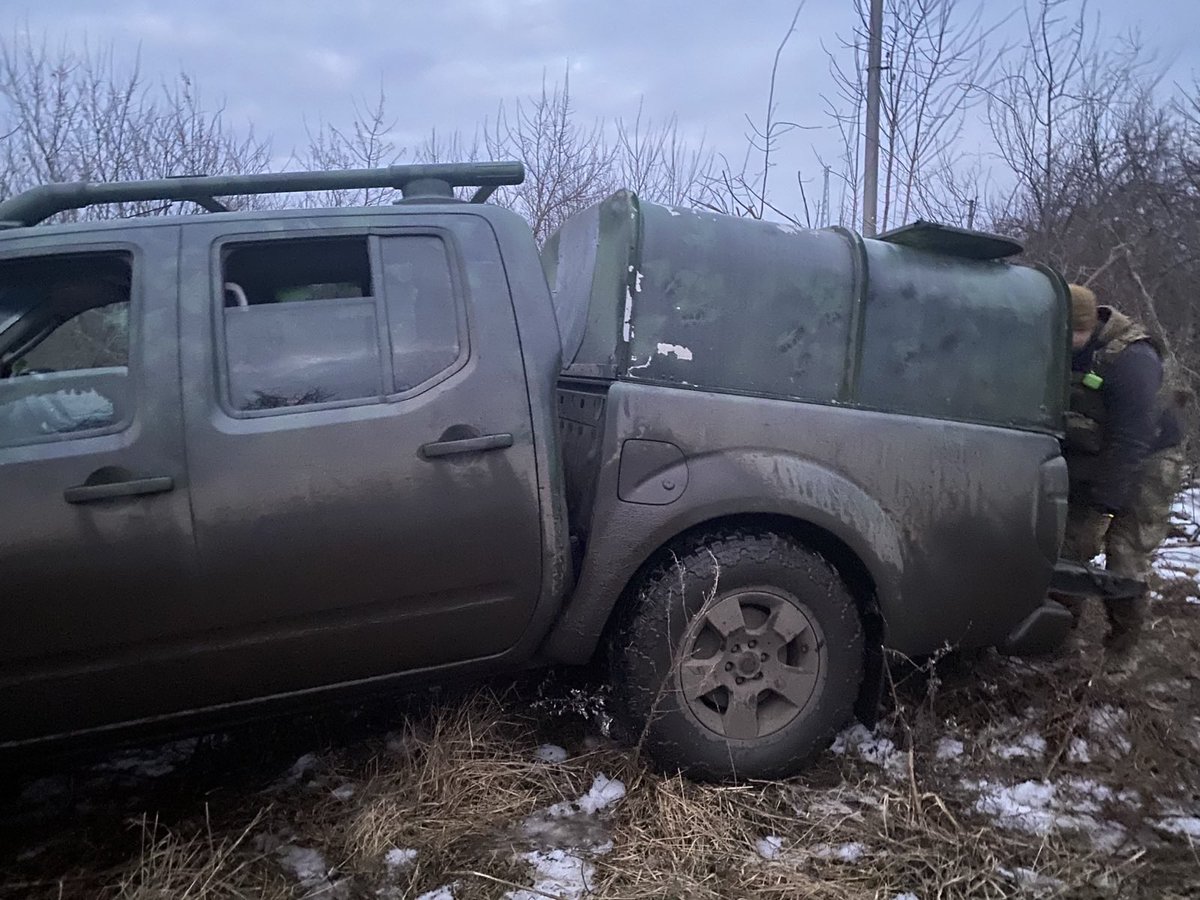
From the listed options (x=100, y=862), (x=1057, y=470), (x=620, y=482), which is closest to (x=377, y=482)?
(x=620, y=482)

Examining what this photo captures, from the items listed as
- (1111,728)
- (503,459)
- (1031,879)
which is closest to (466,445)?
(503,459)

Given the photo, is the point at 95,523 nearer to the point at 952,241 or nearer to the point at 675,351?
the point at 675,351

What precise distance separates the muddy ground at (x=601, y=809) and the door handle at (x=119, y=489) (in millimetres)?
987

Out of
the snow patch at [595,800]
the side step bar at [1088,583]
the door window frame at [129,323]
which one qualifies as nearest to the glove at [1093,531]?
the side step bar at [1088,583]

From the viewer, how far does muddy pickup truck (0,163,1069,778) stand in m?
2.26

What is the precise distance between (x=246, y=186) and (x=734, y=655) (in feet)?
7.14

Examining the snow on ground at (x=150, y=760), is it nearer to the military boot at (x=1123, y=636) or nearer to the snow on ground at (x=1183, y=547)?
the military boot at (x=1123, y=636)

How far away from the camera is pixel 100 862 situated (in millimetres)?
2369

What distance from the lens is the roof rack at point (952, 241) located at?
2885mm

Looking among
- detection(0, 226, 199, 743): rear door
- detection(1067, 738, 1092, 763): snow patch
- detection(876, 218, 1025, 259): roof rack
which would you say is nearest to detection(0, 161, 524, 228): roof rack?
detection(0, 226, 199, 743): rear door

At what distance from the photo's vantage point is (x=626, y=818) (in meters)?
2.56

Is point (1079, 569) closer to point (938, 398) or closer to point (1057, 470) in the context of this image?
point (1057, 470)

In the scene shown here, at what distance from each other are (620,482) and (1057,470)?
1524 mm

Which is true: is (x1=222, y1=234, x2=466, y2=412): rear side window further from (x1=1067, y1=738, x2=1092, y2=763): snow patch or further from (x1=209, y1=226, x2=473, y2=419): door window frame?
(x1=1067, y1=738, x2=1092, y2=763): snow patch
